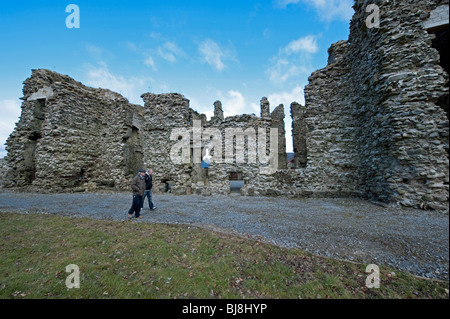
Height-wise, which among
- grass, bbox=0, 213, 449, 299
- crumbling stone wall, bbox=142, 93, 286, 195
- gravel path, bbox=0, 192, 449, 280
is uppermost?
crumbling stone wall, bbox=142, 93, 286, 195

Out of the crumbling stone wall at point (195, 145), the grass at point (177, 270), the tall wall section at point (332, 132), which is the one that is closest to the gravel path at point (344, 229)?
the grass at point (177, 270)

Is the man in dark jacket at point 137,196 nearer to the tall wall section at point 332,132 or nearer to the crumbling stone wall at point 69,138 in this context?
the tall wall section at point 332,132

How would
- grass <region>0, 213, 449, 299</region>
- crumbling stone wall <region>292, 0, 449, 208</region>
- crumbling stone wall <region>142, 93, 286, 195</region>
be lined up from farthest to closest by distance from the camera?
crumbling stone wall <region>142, 93, 286, 195</region>
crumbling stone wall <region>292, 0, 449, 208</region>
grass <region>0, 213, 449, 299</region>

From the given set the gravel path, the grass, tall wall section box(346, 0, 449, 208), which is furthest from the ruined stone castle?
the grass

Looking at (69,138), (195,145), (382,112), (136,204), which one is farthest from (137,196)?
(69,138)

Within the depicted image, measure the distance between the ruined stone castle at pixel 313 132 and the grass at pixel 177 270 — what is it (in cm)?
179

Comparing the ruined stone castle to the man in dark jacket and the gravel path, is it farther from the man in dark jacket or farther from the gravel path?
the man in dark jacket

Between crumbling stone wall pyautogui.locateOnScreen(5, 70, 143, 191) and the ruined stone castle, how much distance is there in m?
0.08

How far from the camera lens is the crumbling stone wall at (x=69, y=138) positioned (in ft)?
44.1

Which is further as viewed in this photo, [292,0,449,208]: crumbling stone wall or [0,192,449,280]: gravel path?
[292,0,449,208]: crumbling stone wall

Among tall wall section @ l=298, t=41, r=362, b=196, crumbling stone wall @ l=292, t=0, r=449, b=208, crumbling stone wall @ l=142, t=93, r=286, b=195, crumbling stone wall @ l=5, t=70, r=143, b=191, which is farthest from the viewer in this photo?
crumbling stone wall @ l=5, t=70, r=143, b=191

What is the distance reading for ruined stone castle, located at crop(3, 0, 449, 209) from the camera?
623cm

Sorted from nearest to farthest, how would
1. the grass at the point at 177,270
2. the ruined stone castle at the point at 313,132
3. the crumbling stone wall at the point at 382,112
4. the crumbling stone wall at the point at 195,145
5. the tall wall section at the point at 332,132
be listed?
1. the grass at the point at 177,270
2. the crumbling stone wall at the point at 382,112
3. the ruined stone castle at the point at 313,132
4. the tall wall section at the point at 332,132
5. the crumbling stone wall at the point at 195,145

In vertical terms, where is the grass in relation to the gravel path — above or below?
below
